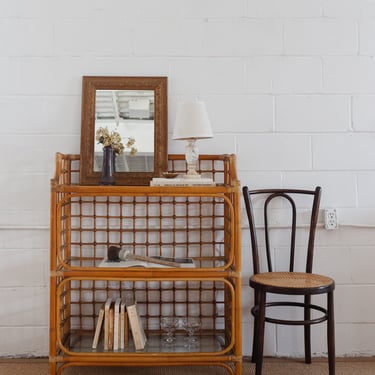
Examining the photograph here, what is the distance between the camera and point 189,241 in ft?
7.95

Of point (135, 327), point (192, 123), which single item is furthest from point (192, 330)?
point (192, 123)

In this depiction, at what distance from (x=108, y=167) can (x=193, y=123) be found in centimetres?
45

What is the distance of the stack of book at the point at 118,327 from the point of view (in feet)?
6.95

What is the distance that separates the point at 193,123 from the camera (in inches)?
82.5

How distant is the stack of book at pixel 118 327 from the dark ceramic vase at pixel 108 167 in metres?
0.57

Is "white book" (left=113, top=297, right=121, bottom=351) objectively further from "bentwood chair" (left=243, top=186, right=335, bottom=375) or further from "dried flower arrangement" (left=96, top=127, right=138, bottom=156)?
"dried flower arrangement" (left=96, top=127, right=138, bottom=156)

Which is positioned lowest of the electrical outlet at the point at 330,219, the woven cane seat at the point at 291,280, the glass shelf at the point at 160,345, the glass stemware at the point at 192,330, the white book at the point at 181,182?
the glass shelf at the point at 160,345

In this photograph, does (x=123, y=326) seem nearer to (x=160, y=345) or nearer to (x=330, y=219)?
(x=160, y=345)

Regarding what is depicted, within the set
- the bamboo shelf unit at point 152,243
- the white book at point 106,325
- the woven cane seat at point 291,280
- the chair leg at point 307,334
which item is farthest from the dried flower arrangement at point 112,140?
the chair leg at point 307,334

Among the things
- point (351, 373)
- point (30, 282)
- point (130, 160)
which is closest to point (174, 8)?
point (130, 160)

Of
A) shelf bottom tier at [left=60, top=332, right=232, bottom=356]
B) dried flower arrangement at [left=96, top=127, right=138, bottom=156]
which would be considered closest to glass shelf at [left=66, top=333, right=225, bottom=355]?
shelf bottom tier at [left=60, top=332, right=232, bottom=356]

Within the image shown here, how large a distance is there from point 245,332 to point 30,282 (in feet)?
3.75

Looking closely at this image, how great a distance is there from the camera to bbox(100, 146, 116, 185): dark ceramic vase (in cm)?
218

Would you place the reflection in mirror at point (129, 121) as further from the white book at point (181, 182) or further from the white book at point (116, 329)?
the white book at point (116, 329)
